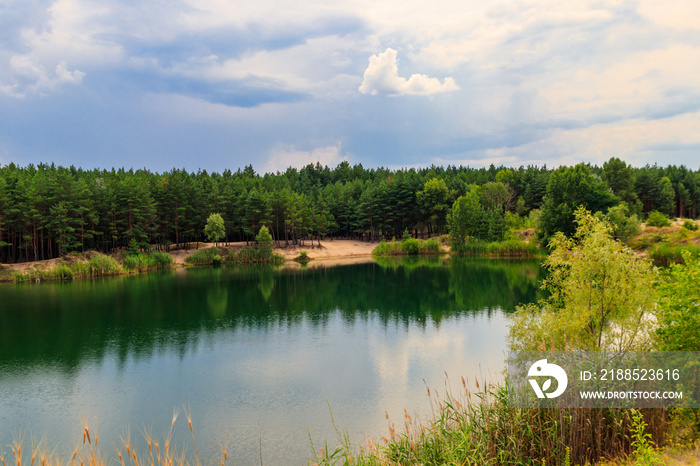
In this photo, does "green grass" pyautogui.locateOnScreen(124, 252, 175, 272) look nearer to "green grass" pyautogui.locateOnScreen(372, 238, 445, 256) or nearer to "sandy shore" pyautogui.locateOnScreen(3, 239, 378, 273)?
"sandy shore" pyautogui.locateOnScreen(3, 239, 378, 273)

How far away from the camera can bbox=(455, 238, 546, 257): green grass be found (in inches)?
2972

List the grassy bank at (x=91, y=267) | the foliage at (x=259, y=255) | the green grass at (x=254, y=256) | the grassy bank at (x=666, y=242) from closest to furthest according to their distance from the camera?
the grassy bank at (x=666, y=242) → the grassy bank at (x=91, y=267) → the foliage at (x=259, y=255) → the green grass at (x=254, y=256)

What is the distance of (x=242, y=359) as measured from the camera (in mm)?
23969

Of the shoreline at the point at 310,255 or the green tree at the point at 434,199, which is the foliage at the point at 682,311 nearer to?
the shoreline at the point at 310,255

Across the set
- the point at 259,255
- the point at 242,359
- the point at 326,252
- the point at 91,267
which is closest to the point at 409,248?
the point at 326,252

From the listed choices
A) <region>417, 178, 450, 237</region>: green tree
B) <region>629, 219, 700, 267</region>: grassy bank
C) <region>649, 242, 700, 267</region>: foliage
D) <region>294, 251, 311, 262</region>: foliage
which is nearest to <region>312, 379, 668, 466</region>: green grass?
<region>629, 219, 700, 267</region>: grassy bank

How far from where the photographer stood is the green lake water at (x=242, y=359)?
622 inches

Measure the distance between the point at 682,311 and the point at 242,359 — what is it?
785 inches

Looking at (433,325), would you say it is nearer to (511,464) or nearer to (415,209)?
(511,464)

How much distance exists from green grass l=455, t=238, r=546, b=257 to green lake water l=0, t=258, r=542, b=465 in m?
28.8

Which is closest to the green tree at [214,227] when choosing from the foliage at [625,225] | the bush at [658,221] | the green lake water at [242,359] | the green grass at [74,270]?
the green grass at [74,270]

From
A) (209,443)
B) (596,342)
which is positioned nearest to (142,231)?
(209,443)

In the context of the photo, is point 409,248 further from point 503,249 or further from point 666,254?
point 666,254

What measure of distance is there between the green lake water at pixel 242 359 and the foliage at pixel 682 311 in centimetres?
840
